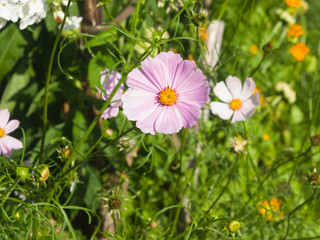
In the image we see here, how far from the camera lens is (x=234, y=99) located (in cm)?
91

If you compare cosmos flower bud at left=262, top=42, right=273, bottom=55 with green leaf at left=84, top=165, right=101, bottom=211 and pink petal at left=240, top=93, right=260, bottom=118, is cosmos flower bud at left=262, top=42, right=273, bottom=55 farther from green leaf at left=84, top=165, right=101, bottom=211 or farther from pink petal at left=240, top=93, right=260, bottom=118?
green leaf at left=84, top=165, right=101, bottom=211

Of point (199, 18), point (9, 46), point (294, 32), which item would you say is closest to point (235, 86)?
point (199, 18)

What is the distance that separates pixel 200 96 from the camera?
631mm

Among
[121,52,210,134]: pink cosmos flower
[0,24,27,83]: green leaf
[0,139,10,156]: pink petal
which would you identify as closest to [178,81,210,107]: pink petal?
[121,52,210,134]: pink cosmos flower

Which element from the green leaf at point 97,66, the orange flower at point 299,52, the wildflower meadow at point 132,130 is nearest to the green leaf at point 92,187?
the wildflower meadow at point 132,130

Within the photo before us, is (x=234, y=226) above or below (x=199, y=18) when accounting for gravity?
below

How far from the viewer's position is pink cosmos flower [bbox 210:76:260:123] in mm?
869

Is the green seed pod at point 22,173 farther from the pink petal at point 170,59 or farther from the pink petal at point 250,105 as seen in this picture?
the pink petal at point 250,105

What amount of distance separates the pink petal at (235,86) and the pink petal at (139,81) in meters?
0.28

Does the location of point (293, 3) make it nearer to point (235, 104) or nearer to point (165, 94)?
point (235, 104)

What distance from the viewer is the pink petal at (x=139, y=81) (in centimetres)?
63

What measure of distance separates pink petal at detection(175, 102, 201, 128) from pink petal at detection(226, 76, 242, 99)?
0.26m

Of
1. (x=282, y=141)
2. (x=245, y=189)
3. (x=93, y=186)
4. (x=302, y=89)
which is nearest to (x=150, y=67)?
(x=93, y=186)

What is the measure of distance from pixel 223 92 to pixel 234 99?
0.11 ft
